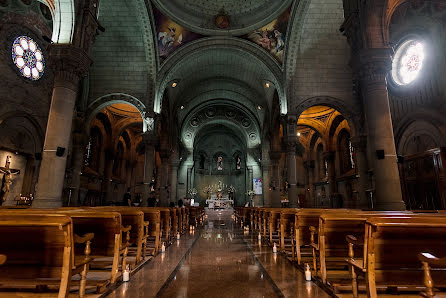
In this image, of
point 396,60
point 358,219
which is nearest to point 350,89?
point 396,60

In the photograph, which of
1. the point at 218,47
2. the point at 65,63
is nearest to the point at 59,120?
the point at 65,63

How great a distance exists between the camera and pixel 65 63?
25.5 feet

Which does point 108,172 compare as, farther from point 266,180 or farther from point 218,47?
point 266,180

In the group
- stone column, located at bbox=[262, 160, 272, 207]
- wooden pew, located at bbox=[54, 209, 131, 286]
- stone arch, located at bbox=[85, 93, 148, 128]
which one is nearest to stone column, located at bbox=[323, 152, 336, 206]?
stone column, located at bbox=[262, 160, 272, 207]

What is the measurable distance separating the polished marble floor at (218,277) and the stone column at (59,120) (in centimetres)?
399

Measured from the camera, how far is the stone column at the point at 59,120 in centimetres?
704

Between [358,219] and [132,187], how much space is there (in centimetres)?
2695

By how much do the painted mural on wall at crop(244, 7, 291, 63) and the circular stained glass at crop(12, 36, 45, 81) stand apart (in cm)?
1300

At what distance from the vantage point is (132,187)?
27.2 metres

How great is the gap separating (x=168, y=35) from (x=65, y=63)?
10423mm

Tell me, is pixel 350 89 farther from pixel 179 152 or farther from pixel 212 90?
pixel 179 152

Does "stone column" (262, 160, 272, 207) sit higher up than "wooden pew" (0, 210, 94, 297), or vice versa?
"stone column" (262, 160, 272, 207)

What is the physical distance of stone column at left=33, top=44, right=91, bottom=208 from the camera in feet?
23.1

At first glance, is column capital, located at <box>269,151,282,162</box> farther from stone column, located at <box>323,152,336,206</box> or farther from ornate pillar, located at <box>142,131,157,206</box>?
ornate pillar, located at <box>142,131,157,206</box>
